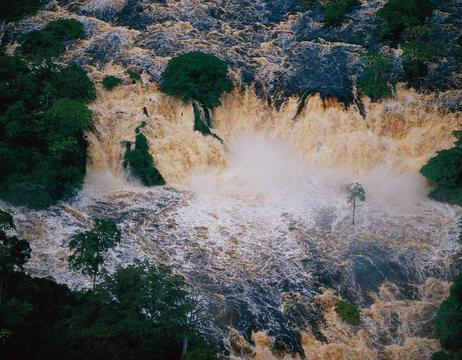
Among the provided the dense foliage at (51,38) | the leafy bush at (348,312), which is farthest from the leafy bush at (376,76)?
the dense foliage at (51,38)

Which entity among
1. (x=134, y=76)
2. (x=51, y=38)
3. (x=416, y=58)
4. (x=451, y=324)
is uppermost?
(x=416, y=58)

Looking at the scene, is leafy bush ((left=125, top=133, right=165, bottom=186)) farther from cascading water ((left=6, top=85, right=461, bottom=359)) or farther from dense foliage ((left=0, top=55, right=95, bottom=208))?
dense foliage ((left=0, top=55, right=95, bottom=208))

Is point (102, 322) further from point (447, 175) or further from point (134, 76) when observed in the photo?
point (134, 76)

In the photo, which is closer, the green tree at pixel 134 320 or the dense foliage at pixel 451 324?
the green tree at pixel 134 320

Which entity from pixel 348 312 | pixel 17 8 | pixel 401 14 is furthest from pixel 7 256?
pixel 401 14

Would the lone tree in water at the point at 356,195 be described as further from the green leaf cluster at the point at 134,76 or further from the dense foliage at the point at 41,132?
the green leaf cluster at the point at 134,76
